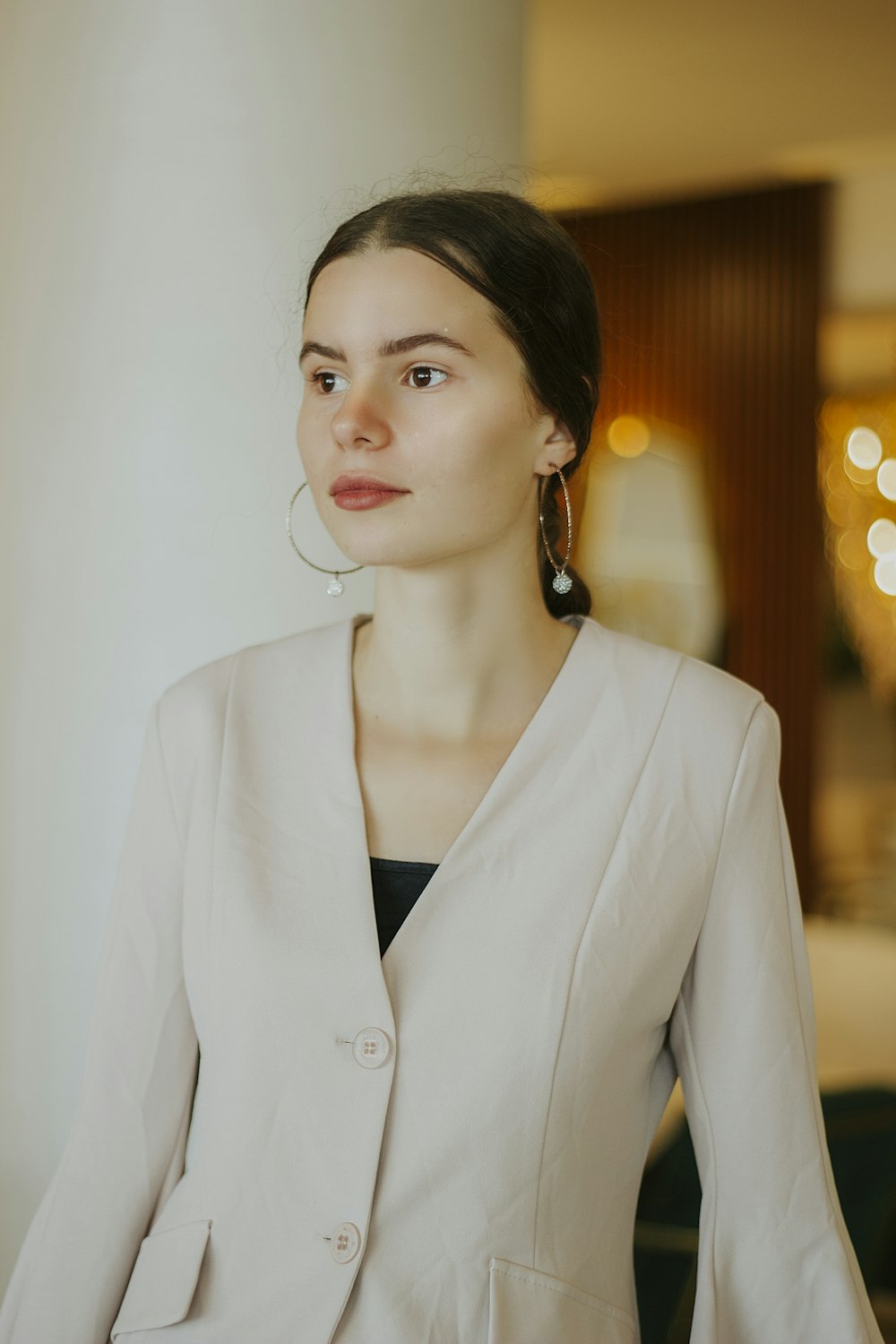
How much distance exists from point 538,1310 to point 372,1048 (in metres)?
0.31

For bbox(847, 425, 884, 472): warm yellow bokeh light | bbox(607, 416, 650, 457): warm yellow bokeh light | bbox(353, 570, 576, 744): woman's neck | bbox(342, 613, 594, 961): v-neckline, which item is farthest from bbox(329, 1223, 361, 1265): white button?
bbox(847, 425, 884, 472): warm yellow bokeh light

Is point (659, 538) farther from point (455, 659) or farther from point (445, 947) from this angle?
point (445, 947)

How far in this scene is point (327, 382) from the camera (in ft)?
4.80

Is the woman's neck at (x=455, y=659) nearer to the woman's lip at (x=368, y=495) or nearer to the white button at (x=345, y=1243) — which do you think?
the woman's lip at (x=368, y=495)

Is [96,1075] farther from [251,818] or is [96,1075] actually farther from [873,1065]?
[873,1065]

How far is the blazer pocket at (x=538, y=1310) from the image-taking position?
1.27m

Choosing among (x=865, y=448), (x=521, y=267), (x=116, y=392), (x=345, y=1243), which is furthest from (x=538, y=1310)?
(x=865, y=448)

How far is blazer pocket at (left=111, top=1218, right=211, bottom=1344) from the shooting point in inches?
51.7

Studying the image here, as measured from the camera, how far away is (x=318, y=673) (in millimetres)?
1531

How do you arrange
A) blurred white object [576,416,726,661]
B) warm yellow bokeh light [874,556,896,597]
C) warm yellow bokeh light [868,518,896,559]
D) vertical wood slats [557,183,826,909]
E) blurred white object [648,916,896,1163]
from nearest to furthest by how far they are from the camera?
blurred white object [648,916,896,1163] → vertical wood slats [557,183,826,909] → blurred white object [576,416,726,661] → warm yellow bokeh light [868,518,896,559] → warm yellow bokeh light [874,556,896,597]

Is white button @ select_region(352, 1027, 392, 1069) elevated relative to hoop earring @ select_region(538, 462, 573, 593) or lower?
lower

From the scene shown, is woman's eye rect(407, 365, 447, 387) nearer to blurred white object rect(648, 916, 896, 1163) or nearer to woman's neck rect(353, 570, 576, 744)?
woman's neck rect(353, 570, 576, 744)

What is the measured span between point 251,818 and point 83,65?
42.4 inches

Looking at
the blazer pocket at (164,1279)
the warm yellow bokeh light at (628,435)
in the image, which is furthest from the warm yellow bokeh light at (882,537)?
the blazer pocket at (164,1279)
